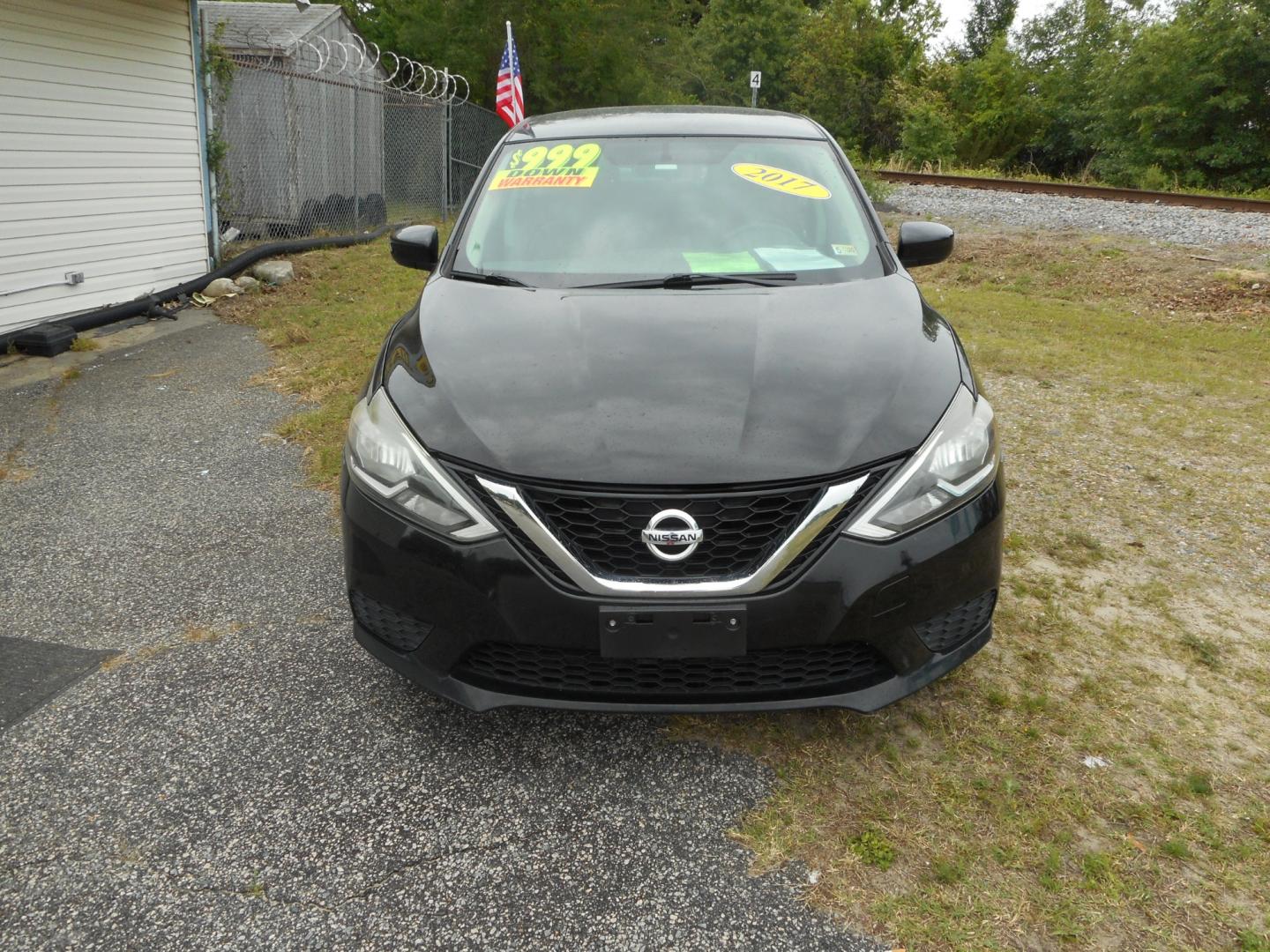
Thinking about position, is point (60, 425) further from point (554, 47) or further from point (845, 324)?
point (554, 47)

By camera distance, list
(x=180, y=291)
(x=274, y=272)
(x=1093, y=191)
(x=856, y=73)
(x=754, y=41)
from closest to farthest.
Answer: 1. (x=180, y=291)
2. (x=274, y=272)
3. (x=1093, y=191)
4. (x=856, y=73)
5. (x=754, y=41)

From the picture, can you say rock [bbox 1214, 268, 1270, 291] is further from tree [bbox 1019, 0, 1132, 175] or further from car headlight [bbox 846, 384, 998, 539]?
tree [bbox 1019, 0, 1132, 175]

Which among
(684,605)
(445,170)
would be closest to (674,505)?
(684,605)

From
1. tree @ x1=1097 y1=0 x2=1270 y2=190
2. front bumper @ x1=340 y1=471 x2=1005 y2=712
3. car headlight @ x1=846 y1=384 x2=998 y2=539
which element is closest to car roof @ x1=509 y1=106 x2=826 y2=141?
car headlight @ x1=846 y1=384 x2=998 y2=539

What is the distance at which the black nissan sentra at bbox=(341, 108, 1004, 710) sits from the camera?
204 centimetres

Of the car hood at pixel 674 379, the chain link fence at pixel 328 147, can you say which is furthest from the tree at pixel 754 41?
the car hood at pixel 674 379

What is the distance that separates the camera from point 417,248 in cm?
355

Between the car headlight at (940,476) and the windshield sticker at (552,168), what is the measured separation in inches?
69.8

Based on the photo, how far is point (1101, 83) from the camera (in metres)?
27.3

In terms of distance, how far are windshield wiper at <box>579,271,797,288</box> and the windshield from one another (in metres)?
0.02

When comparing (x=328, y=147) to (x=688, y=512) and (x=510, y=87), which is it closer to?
(x=510, y=87)

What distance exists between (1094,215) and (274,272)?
11048 mm

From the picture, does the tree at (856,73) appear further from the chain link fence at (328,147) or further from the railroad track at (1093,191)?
the chain link fence at (328,147)

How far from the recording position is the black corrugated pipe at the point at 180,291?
7.21 m
